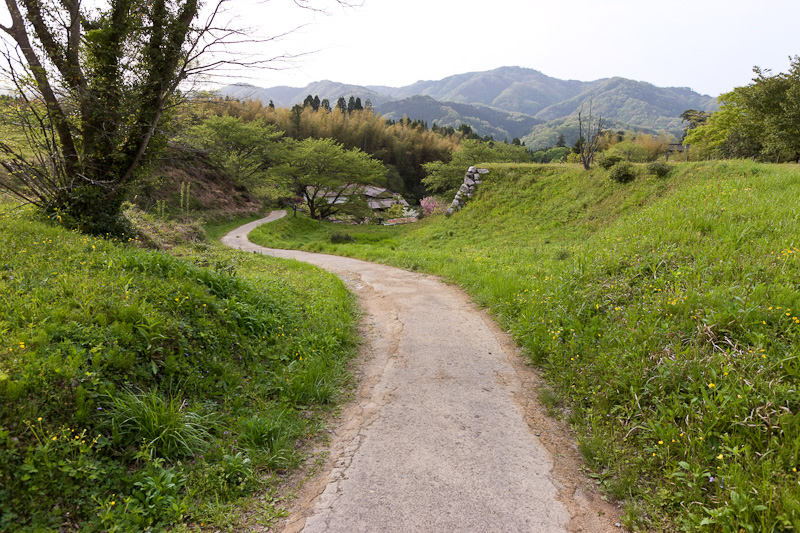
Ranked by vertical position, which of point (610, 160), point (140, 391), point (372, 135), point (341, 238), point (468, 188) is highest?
point (372, 135)

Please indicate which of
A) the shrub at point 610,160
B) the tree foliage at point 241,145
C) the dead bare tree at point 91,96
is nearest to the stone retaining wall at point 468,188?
the shrub at point 610,160

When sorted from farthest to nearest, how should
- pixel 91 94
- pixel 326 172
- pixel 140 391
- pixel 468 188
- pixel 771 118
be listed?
pixel 326 172
pixel 468 188
pixel 771 118
pixel 91 94
pixel 140 391

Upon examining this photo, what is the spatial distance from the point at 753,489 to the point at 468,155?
41541mm

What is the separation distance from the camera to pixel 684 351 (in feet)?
12.0

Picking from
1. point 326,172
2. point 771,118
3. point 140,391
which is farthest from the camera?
point 326,172

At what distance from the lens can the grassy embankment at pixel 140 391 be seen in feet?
7.67

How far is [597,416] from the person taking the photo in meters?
3.57

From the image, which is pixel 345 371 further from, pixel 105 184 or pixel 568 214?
pixel 568 214

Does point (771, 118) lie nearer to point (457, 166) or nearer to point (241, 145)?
point (457, 166)

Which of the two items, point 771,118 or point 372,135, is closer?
point 771,118

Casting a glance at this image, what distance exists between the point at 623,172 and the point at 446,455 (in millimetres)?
16904

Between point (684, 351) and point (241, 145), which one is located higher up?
point (241, 145)

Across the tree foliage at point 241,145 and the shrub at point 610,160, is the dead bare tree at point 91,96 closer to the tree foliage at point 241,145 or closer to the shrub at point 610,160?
the shrub at point 610,160

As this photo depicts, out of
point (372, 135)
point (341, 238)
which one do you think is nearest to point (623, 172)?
point (341, 238)
